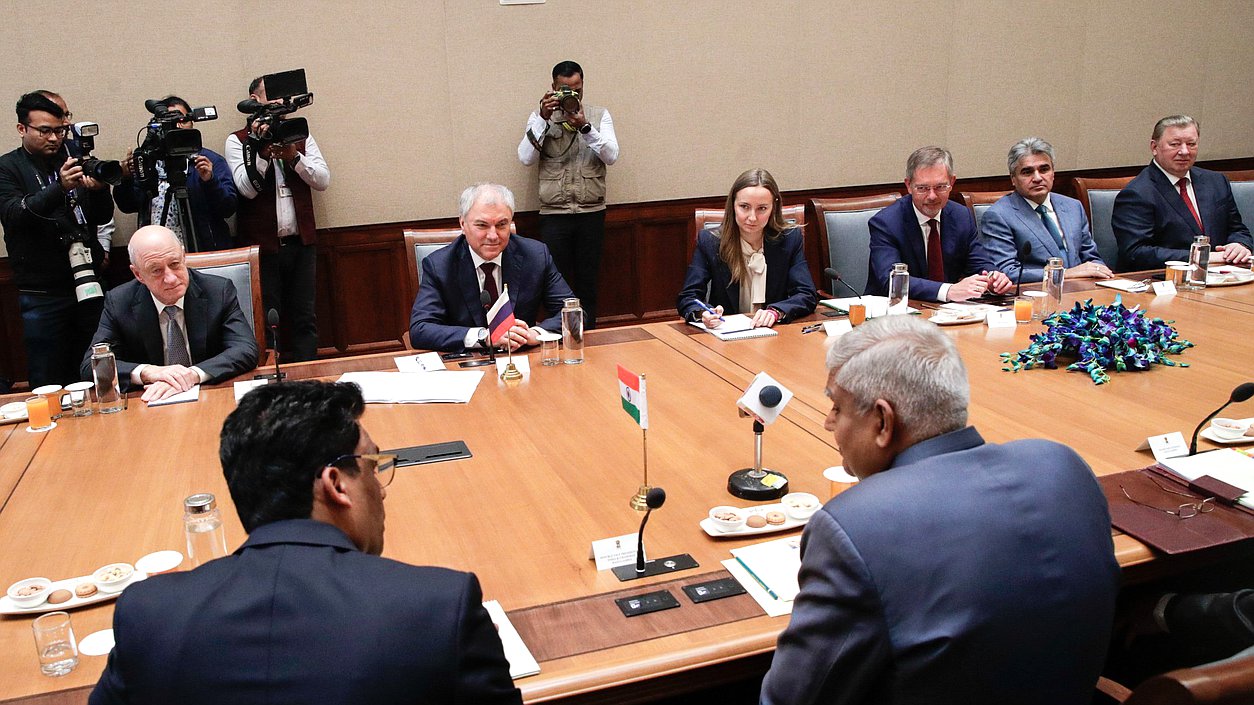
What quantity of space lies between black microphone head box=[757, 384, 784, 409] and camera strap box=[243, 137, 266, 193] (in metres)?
3.43

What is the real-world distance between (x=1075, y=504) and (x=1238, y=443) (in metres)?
1.26

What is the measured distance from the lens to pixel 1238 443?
2.31 m

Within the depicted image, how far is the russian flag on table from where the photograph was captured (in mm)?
3113

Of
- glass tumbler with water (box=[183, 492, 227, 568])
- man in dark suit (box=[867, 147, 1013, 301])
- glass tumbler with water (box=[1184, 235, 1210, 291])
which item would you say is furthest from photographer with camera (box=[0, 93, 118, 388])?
glass tumbler with water (box=[1184, 235, 1210, 291])

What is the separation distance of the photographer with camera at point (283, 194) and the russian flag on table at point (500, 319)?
2.01 metres

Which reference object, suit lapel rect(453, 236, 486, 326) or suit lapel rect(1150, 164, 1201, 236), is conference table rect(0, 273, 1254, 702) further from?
suit lapel rect(1150, 164, 1201, 236)

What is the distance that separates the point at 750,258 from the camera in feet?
12.9

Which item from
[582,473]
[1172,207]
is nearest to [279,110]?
[582,473]

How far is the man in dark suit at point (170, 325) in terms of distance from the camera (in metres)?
3.00

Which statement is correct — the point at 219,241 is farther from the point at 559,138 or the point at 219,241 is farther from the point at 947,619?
the point at 947,619

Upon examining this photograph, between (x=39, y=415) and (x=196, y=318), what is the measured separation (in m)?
0.69

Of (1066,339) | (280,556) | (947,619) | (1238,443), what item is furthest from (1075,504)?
(1066,339)

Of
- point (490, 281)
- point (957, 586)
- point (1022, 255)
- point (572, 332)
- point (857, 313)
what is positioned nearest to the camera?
point (957, 586)

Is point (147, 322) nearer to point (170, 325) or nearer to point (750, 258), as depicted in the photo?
point (170, 325)
